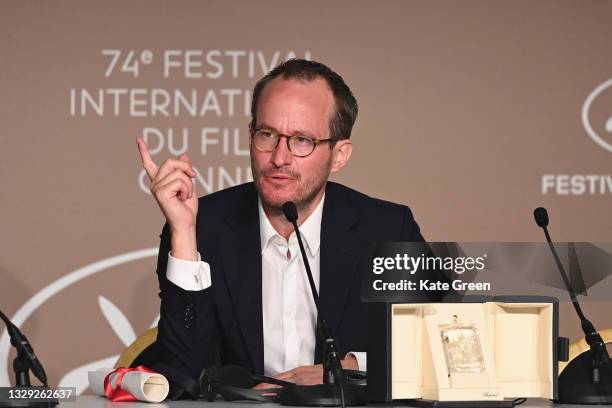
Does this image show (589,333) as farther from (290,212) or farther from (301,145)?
(301,145)

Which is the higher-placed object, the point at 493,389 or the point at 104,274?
the point at 104,274

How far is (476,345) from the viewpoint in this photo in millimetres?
1914

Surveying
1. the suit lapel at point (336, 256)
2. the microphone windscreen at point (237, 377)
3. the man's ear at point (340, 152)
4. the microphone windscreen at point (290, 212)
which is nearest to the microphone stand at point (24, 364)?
the microphone windscreen at point (237, 377)

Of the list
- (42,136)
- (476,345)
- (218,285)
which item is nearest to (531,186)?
(218,285)

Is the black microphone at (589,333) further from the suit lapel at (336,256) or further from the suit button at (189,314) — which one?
the suit button at (189,314)

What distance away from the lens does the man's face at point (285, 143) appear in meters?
2.83

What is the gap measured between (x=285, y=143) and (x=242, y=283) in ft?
1.37

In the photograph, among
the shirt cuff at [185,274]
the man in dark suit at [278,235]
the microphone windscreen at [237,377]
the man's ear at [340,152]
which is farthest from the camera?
the man's ear at [340,152]

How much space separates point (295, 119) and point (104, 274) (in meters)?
1.59

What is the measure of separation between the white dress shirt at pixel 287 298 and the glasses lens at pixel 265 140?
0.28 m

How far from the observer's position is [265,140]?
2834mm

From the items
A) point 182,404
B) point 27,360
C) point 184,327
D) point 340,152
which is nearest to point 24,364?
point 27,360

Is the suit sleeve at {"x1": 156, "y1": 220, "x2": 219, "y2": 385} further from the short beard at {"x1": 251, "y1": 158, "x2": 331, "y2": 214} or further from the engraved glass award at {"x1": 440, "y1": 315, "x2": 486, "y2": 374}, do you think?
the engraved glass award at {"x1": 440, "y1": 315, "x2": 486, "y2": 374}

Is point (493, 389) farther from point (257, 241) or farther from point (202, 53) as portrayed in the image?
point (202, 53)
